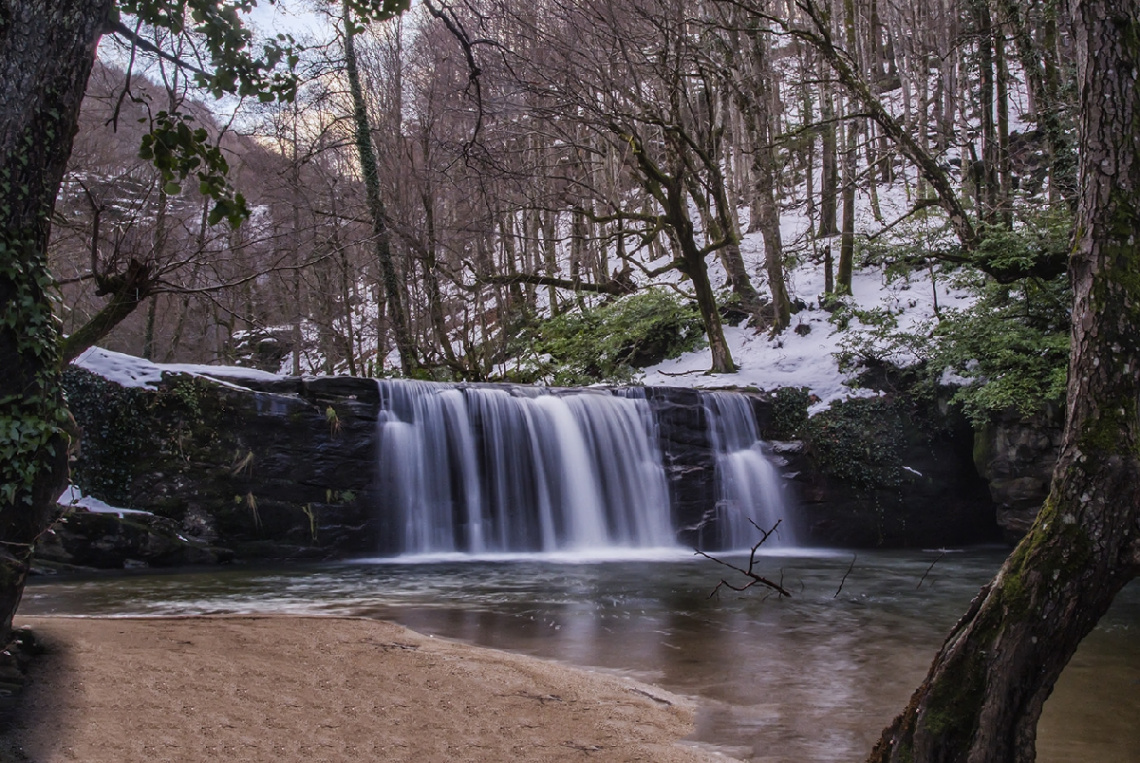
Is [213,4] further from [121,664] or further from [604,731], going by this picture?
[604,731]

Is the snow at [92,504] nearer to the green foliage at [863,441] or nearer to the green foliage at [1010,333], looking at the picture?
the green foliage at [863,441]

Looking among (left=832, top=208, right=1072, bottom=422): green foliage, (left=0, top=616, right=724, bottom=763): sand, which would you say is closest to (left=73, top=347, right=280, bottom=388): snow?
(left=0, top=616, right=724, bottom=763): sand

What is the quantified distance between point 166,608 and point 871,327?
14.4 meters

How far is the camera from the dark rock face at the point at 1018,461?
40.0 ft

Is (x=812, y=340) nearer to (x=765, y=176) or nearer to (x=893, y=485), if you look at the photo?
(x=765, y=176)

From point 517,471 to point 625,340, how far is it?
6869 millimetres

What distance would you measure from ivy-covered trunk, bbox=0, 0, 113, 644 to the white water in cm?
916

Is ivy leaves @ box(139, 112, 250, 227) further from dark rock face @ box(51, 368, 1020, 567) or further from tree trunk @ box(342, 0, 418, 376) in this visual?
tree trunk @ box(342, 0, 418, 376)

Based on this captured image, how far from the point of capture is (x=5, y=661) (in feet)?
12.9

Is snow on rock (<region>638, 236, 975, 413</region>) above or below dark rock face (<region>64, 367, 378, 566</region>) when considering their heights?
above

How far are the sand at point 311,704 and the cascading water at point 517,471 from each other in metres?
7.29

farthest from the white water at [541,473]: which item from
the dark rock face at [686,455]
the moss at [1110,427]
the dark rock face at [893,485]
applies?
the moss at [1110,427]

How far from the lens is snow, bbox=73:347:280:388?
1159 cm

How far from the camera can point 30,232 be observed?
3.58 metres
